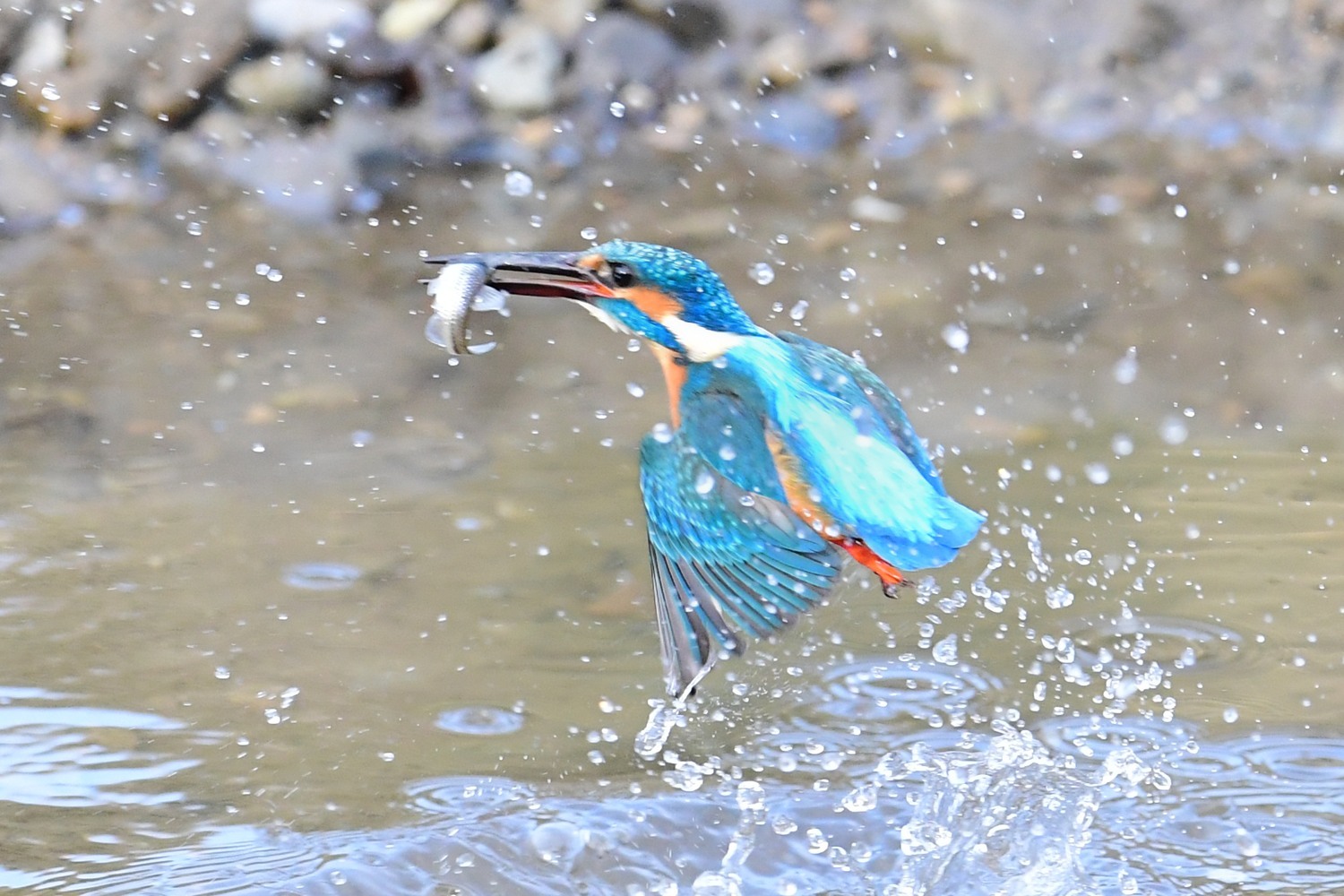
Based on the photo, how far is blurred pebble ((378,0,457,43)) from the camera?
575 cm

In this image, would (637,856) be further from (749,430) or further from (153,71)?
Answer: (153,71)

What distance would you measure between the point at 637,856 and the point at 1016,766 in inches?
25.8

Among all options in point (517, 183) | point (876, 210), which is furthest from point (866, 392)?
point (517, 183)

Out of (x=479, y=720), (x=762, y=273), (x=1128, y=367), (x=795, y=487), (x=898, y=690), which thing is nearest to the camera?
(x=795, y=487)

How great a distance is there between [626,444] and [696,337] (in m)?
1.18

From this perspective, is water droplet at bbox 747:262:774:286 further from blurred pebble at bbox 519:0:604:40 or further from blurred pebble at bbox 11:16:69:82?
blurred pebble at bbox 11:16:69:82

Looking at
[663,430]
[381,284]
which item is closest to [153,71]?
[381,284]

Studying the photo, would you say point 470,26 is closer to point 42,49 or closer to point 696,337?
point 42,49

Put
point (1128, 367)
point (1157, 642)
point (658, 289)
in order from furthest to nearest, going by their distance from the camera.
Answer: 1. point (1128, 367)
2. point (1157, 642)
3. point (658, 289)

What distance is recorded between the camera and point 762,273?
468 cm

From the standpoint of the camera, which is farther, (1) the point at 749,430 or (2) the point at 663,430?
(2) the point at 663,430

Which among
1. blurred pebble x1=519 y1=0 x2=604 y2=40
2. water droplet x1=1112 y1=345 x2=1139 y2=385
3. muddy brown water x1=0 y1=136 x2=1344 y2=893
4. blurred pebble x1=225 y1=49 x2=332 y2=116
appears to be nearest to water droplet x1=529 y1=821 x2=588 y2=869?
muddy brown water x1=0 y1=136 x2=1344 y2=893

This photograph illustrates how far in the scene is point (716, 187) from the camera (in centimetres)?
548

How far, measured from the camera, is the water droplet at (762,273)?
4.68 m
